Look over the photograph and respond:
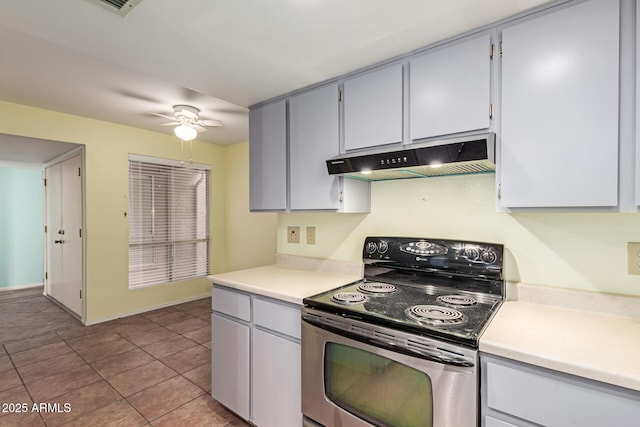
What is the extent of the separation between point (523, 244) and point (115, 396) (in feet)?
9.78

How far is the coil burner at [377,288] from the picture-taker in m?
1.68

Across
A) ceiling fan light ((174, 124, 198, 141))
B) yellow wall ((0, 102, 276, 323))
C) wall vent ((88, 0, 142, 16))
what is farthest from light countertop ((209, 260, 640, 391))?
yellow wall ((0, 102, 276, 323))

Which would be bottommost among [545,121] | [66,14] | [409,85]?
[545,121]

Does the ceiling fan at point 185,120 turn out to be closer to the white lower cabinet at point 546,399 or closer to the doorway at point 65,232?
the doorway at point 65,232

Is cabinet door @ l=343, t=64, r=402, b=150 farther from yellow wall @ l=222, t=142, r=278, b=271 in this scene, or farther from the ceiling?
yellow wall @ l=222, t=142, r=278, b=271

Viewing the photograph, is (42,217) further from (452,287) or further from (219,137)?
(452,287)

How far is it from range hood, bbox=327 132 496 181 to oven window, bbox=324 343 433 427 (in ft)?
2.96

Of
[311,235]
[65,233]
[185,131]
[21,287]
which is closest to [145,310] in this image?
[65,233]

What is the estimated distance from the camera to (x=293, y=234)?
256 centimetres

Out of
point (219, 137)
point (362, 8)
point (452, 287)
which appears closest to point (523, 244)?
point (452, 287)

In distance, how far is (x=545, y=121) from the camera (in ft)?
4.07

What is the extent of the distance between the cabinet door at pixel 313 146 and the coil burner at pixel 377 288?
0.53 metres

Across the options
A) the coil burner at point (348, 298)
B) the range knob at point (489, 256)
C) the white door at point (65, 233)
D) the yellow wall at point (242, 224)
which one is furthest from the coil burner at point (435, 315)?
the white door at point (65, 233)

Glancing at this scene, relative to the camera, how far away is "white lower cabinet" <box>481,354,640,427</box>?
0.87m
